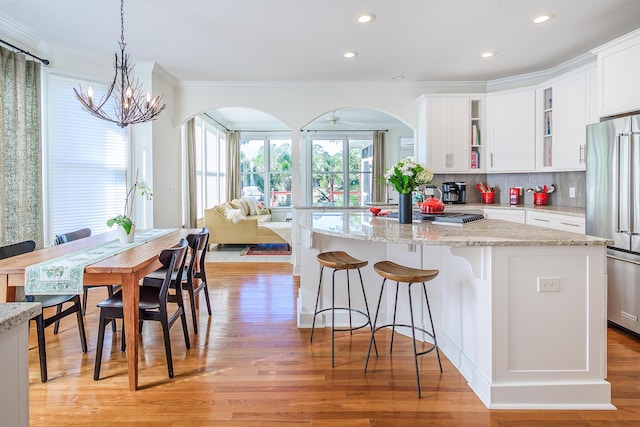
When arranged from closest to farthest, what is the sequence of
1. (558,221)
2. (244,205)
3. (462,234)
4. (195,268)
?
(462,234)
(195,268)
(558,221)
(244,205)

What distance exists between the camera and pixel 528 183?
518cm

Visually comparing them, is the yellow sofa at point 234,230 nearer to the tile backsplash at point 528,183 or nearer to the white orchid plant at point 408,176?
the tile backsplash at point 528,183

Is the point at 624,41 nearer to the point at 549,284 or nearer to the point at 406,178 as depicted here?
the point at 406,178

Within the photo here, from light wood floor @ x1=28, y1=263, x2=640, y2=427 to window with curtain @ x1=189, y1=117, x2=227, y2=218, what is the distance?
4510mm

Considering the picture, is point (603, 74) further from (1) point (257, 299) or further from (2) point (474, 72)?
(1) point (257, 299)

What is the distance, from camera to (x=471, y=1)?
302 centimetres

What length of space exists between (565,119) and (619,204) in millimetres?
1703

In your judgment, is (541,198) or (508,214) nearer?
(508,214)

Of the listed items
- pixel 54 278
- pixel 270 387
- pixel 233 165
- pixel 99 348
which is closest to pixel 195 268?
pixel 99 348

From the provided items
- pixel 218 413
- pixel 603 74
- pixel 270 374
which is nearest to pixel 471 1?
pixel 603 74

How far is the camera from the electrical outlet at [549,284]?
2.03 m

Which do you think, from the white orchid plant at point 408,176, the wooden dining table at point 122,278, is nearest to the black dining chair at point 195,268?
the wooden dining table at point 122,278

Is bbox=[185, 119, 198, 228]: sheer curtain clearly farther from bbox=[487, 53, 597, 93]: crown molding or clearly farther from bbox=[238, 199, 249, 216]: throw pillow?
bbox=[487, 53, 597, 93]: crown molding

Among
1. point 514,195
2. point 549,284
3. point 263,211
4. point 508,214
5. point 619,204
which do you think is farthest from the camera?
point 263,211
